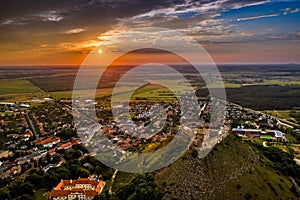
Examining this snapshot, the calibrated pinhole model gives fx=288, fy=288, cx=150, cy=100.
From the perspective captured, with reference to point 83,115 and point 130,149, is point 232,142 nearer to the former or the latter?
point 130,149

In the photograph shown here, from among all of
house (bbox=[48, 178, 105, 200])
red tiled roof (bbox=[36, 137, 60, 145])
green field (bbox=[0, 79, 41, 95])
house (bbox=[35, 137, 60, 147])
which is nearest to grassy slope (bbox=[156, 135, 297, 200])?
house (bbox=[48, 178, 105, 200])

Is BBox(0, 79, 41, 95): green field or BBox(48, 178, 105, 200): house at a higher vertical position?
BBox(0, 79, 41, 95): green field

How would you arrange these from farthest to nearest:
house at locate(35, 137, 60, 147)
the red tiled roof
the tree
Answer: the red tiled roof, house at locate(35, 137, 60, 147), the tree

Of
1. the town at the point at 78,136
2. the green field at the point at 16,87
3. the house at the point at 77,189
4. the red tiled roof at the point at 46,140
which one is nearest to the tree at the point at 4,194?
the town at the point at 78,136

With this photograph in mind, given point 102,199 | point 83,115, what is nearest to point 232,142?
point 102,199

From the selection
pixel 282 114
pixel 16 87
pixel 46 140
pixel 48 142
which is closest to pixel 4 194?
pixel 48 142

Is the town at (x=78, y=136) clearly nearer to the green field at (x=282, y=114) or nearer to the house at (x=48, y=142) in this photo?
the house at (x=48, y=142)

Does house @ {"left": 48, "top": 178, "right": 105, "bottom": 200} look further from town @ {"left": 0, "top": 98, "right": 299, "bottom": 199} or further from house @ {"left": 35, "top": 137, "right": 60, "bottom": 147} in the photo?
house @ {"left": 35, "top": 137, "right": 60, "bottom": 147}
